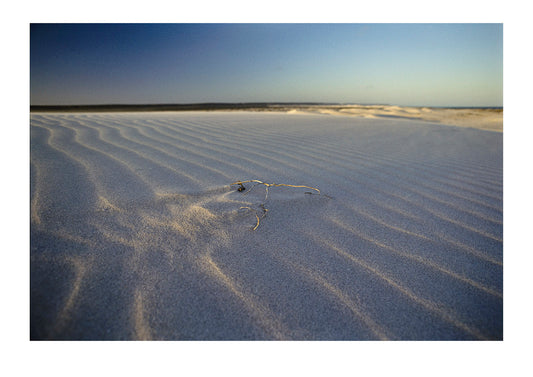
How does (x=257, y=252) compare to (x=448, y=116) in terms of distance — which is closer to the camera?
(x=257, y=252)

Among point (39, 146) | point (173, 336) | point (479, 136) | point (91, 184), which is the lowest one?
point (173, 336)

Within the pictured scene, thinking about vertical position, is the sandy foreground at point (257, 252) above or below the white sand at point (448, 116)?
below

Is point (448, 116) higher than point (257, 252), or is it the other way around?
point (448, 116)

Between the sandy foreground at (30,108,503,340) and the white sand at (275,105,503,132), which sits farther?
the white sand at (275,105,503,132)

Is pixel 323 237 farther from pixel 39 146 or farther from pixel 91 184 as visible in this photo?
pixel 39 146

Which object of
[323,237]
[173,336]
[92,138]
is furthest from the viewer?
[92,138]

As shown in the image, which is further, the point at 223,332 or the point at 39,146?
the point at 39,146

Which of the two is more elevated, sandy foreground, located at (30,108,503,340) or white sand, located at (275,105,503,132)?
white sand, located at (275,105,503,132)

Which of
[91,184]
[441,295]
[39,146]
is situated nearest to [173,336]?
[441,295]
